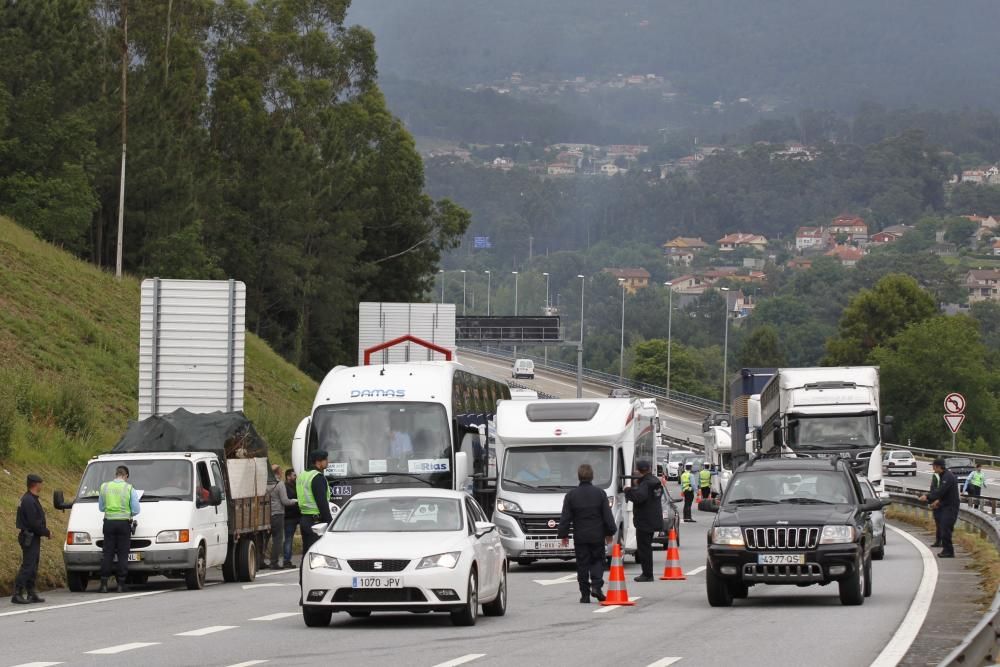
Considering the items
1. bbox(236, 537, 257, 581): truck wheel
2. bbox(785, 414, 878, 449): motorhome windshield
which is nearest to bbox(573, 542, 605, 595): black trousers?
bbox(236, 537, 257, 581): truck wheel

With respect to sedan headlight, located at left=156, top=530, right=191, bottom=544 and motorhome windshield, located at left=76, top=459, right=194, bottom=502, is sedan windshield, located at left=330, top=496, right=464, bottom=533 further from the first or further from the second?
motorhome windshield, located at left=76, top=459, right=194, bottom=502

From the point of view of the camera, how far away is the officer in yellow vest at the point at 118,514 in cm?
2222

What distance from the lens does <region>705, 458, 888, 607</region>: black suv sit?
19328 mm

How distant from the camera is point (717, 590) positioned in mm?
19922

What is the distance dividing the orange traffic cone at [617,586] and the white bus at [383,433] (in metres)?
7.92

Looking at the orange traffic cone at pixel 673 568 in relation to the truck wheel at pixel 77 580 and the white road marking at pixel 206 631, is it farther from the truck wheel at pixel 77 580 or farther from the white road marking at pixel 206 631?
the white road marking at pixel 206 631

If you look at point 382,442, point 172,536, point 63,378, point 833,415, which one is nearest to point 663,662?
point 172,536

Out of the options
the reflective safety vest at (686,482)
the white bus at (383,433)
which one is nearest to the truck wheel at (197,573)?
the white bus at (383,433)

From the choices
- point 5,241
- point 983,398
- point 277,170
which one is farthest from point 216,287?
point 983,398

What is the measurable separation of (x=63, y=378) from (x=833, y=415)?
58.1 ft

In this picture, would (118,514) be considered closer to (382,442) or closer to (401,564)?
(401,564)

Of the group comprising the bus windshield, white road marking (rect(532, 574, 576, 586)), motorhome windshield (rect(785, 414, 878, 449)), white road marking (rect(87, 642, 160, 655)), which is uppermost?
motorhome windshield (rect(785, 414, 878, 449))

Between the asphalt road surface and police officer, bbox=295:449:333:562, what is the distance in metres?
1.81

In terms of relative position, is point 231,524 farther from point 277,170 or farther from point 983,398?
point 983,398
